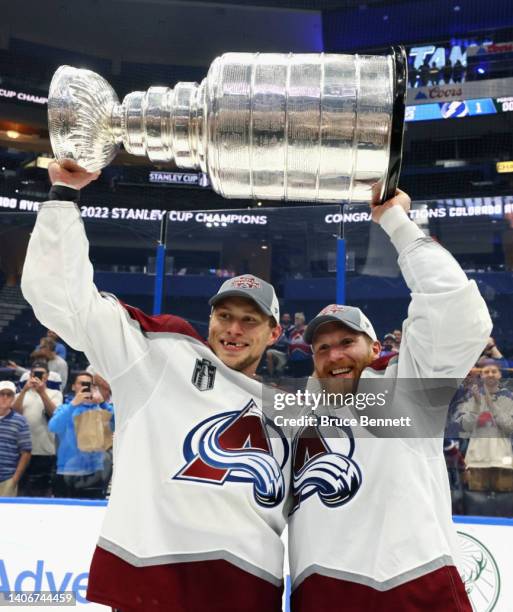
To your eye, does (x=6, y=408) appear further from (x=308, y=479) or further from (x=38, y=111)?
(x=38, y=111)

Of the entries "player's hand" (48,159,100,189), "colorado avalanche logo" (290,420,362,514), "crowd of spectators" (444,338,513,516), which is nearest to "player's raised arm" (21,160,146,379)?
"player's hand" (48,159,100,189)

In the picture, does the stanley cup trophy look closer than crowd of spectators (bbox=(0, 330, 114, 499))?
Yes

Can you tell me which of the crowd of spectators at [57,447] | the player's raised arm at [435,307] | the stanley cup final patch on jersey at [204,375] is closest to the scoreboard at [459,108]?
the crowd of spectators at [57,447]

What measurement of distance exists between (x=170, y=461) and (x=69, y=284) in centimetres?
46

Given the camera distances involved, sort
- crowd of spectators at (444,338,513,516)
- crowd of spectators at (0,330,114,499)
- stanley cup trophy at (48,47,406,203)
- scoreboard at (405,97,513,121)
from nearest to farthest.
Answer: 1. stanley cup trophy at (48,47,406,203)
2. crowd of spectators at (444,338,513,516)
3. crowd of spectators at (0,330,114,499)
4. scoreboard at (405,97,513,121)

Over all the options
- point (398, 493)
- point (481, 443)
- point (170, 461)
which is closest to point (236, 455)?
point (170, 461)

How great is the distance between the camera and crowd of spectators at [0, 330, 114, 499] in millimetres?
4094

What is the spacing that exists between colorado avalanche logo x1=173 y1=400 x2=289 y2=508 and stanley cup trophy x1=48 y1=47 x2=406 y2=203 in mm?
551

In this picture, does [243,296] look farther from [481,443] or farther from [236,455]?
[481,443]

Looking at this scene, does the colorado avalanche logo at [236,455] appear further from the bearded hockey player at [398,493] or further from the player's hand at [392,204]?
the player's hand at [392,204]

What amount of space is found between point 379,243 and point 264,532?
12.3ft

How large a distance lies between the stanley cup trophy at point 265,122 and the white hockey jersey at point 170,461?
0.21 meters

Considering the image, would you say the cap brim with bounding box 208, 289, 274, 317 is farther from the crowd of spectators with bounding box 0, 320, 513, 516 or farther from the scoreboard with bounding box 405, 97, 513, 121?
the scoreboard with bounding box 405, 97, 513, 121

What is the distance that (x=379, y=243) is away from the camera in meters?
4.90
